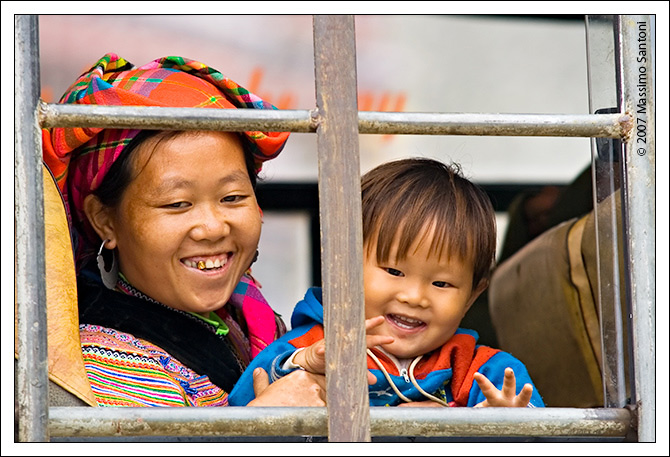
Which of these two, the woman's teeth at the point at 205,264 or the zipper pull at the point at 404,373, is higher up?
the woman's teeth at the point at 205,264

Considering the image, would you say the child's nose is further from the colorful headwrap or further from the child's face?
the colorful headwrap

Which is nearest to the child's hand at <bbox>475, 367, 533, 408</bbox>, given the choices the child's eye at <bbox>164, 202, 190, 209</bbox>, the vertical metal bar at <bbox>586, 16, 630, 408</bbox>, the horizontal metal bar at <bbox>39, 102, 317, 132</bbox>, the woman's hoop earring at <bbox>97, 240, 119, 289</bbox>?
the vertical metal bar at <bbox>586, 16, 630, 408</bbox>

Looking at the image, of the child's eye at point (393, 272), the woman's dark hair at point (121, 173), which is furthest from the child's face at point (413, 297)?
the woman's dark hair at point (121, 173)

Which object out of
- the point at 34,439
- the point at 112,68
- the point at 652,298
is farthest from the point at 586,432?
the point at 112,68

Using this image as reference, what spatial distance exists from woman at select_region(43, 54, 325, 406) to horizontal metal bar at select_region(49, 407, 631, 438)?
0.46 m

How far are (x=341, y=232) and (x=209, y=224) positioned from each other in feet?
1.96

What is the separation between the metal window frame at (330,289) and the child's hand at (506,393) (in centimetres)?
18

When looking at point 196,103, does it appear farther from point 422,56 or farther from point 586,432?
point 422,56

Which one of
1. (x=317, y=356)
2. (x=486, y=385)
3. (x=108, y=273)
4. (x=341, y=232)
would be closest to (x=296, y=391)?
(x=317, y=356)

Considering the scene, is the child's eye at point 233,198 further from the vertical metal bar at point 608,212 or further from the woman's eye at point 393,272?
the vertical metal bar at point 608,212

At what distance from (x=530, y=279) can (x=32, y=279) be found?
1966 millimetres

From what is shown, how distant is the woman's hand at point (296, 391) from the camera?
1649 mm

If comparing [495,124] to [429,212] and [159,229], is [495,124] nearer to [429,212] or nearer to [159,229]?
[429,212]

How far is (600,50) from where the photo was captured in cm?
156
